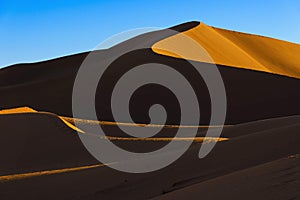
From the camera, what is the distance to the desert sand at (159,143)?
639cm

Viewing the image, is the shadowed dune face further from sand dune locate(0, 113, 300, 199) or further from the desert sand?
sand dune locate(0, 113, 300, 199)

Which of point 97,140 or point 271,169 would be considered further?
point 97,140

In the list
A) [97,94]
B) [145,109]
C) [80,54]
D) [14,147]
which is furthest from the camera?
[80,54]

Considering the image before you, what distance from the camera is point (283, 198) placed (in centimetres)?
453

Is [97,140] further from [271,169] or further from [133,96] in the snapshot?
[133,96]

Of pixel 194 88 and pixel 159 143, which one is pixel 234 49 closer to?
pixel 194 88

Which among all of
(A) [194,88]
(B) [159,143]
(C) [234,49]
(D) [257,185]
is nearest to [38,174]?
(B) [159,143]

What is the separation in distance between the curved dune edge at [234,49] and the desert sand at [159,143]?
60cm

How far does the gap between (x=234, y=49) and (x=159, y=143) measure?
3165 centimetres

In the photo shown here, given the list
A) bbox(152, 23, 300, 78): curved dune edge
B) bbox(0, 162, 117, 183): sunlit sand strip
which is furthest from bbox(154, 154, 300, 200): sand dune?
bbox(152, 23, 300, 78): curved dune edge

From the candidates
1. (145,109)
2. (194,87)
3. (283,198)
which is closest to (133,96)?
(145,109)

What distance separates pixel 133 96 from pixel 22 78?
23.3 meters

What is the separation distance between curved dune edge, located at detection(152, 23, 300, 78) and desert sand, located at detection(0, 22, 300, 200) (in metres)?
0.60

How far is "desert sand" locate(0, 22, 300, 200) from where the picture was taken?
6387mm
